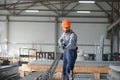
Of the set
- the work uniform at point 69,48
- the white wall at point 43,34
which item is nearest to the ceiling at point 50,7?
the white wall at point 43,34

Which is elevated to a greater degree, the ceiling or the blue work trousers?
the ceiling

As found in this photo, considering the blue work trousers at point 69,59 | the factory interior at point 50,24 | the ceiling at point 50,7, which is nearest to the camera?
the blue work trousers at point 69,59

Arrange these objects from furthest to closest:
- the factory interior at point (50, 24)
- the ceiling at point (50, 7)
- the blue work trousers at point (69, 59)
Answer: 1. the ceiling at point (50, 7)
2. the factory interior at point (50, 24)
3. the blue work trousers at point (69, 59)

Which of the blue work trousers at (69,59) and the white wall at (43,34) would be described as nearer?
the blue work trousers at (69,59)

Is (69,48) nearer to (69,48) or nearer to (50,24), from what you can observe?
(69,48)

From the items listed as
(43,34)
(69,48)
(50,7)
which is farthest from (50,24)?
(69,48)

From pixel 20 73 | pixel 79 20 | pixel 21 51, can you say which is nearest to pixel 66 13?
pixel 79 20

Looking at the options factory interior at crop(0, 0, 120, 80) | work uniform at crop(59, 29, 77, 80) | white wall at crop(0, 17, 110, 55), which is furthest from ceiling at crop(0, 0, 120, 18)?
work uniform at crop(59, 29, 77, 80)

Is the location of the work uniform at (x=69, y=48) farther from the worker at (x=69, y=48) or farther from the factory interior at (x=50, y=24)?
the factory interior at (x=50, y=24)

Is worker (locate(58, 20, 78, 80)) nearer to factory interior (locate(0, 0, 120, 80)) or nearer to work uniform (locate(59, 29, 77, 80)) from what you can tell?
work uniform (locate(59, 29, 77, 80))

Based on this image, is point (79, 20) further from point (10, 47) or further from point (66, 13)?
point (10, 47)

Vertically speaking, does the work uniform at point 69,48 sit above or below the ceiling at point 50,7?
below

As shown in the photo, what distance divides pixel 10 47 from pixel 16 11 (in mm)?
3431

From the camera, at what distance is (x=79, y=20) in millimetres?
25984
